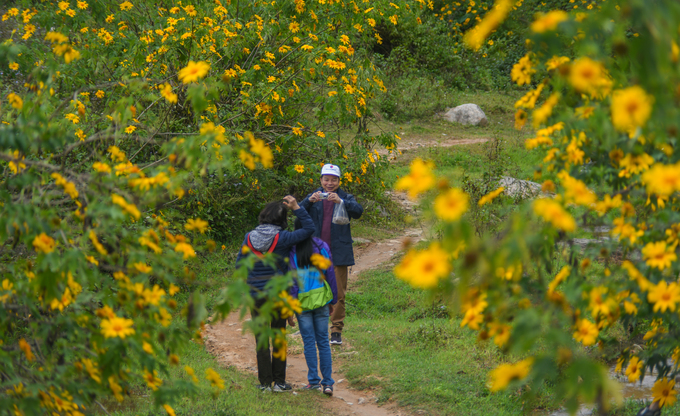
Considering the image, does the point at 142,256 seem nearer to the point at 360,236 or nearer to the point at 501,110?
the point at 360,236

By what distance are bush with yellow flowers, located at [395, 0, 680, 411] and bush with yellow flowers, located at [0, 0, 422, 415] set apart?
0.84 metres

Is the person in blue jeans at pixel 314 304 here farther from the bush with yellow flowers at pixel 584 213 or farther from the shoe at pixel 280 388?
the bush with yellow flowers at pixel 584 213

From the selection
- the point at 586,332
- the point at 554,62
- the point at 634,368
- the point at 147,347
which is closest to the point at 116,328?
the point at 147,347

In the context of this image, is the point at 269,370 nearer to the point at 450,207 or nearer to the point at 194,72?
the point at 194,72

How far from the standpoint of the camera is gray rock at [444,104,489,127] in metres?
16.2

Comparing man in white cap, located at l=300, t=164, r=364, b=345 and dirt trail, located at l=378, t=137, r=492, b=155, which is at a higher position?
man in white cap, located at l=300, t=164, r=364, b=345

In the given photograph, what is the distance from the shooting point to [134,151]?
745cm

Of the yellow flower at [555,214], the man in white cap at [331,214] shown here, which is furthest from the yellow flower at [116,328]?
the man in white cap at [331,214]

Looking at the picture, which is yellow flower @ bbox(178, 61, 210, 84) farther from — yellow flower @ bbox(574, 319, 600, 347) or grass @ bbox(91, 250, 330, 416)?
grass @ bbox(91, 250, 330, 416)

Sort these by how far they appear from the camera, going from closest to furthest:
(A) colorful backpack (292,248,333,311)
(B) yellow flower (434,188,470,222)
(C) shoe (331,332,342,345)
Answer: (B) yellow flower (434,188,470,222) < (A) colorful backpack (292,248,333,311) < (C) shoe (331,332,342,345)

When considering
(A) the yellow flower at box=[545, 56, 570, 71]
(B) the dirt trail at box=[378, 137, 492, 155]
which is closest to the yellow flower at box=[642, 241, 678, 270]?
(A) the yellow flower at box=[545, 56, 570, 71]

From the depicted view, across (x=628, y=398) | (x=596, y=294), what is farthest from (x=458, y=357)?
(x=596, y=294)

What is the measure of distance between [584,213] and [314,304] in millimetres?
2721

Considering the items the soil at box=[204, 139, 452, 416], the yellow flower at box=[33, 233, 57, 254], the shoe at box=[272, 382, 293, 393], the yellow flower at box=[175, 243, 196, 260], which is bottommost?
the soil at box=[204, 139, 452, 416]
